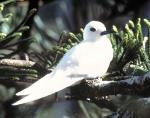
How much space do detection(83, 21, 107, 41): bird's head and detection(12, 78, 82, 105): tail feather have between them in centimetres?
9

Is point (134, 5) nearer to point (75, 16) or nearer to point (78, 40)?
point (75, 16)

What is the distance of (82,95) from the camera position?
35.3 inches

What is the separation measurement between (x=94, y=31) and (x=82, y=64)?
0.08 meters

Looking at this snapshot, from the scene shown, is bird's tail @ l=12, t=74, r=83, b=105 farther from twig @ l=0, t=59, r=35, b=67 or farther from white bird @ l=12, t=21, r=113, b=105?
twig @ l=0, t=59, r=35, b=67

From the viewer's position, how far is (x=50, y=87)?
800 mm

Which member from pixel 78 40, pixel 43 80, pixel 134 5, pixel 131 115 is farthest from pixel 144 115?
pixel 134 5

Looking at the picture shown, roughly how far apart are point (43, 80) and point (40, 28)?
3.64ft

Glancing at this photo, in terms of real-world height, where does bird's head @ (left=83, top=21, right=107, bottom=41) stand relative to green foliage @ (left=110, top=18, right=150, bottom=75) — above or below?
above

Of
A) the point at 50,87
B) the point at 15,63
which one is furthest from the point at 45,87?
the point at 15,63

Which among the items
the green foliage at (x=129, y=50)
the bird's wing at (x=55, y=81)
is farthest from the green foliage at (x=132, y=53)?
the bird's wing at (x=55, y=81)

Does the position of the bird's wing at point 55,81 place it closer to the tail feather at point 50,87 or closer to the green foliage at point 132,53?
the tail feather at point 50,87

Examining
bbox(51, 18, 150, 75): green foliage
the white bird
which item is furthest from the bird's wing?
bbox(51, 18, 150, 75): green foliage

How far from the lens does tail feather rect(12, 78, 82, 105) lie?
2.51ft

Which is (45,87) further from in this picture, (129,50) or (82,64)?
(129,50)
